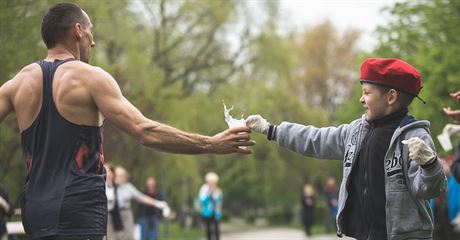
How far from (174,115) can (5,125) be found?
15377 mm

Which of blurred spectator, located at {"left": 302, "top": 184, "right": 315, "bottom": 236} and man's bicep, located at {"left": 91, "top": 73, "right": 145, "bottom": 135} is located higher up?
blurred spectator, located at {"left": 302, "top": 184, "right": 315, "bottom": 236}

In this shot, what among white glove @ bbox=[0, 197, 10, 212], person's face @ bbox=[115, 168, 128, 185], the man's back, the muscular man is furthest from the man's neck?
person's face @ bbox=[115, 168, 128, 185]

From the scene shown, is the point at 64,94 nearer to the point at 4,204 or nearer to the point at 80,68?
the point at 80,68

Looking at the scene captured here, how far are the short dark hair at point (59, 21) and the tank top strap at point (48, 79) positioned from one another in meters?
0.19

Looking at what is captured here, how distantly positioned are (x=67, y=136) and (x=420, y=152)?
2.09m

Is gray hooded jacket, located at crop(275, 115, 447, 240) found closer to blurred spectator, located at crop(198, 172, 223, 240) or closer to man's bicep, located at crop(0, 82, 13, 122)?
man's bicep, located at crop(0, 82, 13, 122)

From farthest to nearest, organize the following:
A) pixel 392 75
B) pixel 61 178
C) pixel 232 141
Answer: pixel 392 75
pixel 232 141
pixel 61 178

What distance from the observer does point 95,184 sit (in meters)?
4.92

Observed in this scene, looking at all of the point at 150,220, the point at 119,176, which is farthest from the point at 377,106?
the point at 150,220

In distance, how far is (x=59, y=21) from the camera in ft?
16.9

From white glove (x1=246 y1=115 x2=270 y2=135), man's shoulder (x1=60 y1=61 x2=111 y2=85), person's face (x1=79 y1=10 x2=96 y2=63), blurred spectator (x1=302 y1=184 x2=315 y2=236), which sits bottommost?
white glove (x1=246 y1=115 x2=270 y2=135)

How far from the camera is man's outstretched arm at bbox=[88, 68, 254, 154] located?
4.93 m

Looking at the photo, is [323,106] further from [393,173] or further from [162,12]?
[393,173]

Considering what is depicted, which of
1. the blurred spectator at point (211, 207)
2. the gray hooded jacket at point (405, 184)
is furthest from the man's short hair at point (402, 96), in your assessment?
the blurred spectator at point (211, 207)
